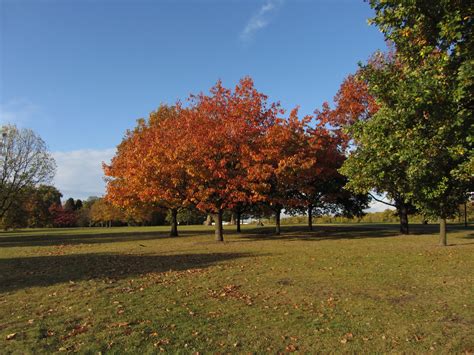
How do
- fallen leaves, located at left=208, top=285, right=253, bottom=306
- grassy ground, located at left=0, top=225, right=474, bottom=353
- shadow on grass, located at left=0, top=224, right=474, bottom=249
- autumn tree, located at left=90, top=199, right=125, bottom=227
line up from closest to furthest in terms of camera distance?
grassy ground, located at left=0, top=225, right=474, bottom=353 → fallen leaves, located at left=208, top=285, right=253, bottom=306 → shadow on grass, located at left=0, top=224, right=474, bottom=249 → autumn tree, located at left=90, top=199, right=125, bottom=227

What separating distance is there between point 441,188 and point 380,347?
347 cm

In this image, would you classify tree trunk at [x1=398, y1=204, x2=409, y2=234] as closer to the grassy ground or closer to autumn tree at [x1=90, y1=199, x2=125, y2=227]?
the grassy ground

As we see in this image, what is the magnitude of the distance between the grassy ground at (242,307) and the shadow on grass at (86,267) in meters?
0.07

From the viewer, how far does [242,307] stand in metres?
7.94

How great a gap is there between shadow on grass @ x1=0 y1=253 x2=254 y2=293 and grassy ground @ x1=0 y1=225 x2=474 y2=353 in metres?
0.07

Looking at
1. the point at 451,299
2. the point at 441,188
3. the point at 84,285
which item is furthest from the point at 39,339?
the point at 451,299

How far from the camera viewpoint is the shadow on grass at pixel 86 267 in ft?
38.3

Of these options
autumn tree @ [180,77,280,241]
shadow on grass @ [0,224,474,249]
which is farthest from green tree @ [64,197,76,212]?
autumn tree @ [180,77,280,241]

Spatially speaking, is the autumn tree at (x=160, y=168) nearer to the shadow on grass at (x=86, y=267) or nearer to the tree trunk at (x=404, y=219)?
the shadow on grass at (x=86, y=267)

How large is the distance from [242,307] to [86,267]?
8712 millimetres

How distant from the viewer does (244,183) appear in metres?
22.5

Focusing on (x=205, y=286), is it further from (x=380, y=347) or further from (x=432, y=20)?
(x=432, y=20)

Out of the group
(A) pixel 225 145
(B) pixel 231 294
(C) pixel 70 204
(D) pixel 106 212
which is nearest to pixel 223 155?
(A) pixel 225 145

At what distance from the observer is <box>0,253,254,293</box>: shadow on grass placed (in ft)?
38.3
